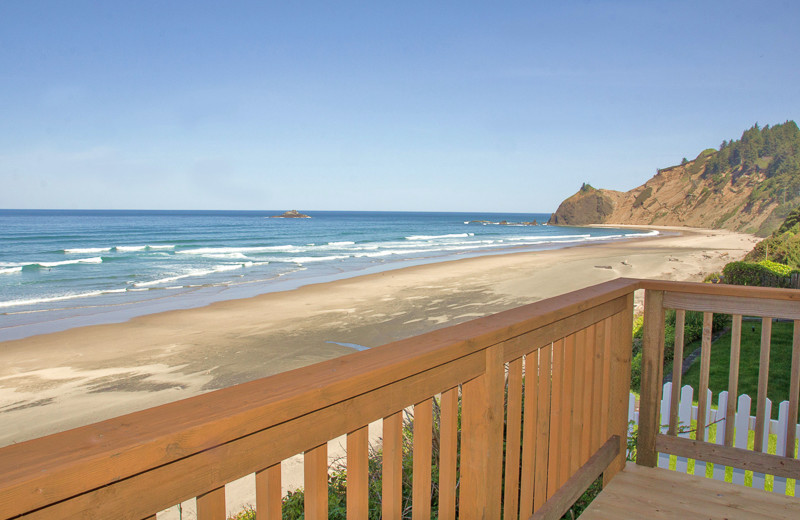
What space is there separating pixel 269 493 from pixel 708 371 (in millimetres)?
2591

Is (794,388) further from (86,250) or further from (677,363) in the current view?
(86,250)

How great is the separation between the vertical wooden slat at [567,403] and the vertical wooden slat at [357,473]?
1155 mm

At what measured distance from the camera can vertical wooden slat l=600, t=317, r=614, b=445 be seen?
7.85ft

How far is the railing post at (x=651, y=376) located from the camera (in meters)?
2.76

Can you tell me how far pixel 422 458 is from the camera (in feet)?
4.14

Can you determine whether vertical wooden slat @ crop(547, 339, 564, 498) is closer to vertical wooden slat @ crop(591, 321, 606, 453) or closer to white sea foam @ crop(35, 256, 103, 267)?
vertical wooden slat @ crop(591, 321, 606, 453)

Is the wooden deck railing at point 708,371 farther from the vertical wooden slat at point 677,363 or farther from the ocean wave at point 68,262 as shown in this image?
the ocean wave at point 68,262

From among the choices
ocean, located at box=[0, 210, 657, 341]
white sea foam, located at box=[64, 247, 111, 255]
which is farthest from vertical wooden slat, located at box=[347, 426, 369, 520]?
white sea foam, located at box=[64, 247, 111, 255]

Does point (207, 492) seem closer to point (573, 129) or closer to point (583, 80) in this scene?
point (583, 80)

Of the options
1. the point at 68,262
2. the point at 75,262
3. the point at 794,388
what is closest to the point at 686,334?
the point at 794,388

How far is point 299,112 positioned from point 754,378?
150 ft

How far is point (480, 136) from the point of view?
180 feet

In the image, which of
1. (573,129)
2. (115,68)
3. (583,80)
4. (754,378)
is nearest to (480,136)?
(573,129)

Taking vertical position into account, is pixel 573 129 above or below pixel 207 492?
above
